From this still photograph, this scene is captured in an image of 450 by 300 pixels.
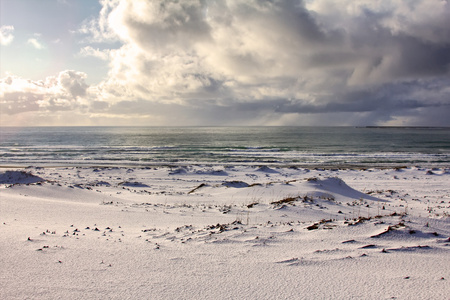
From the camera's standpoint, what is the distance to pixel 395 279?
3678 millimetres

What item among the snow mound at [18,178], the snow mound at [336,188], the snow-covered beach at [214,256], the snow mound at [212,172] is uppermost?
the snow-covered beach at [214,256]

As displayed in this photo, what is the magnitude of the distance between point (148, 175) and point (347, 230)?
22.4m

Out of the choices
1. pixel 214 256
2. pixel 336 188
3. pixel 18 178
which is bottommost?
pixel 18 178

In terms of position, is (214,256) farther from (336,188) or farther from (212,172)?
(212,172)

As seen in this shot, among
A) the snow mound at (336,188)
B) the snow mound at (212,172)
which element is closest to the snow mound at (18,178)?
the snow mound at (212,172)

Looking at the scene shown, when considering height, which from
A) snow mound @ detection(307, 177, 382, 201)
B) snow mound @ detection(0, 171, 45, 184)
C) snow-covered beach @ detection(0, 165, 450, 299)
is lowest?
snow mound @ detection(0, 171, 45, 184)

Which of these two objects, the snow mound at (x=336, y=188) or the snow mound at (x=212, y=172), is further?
the snow mound at (x=212, y=172)

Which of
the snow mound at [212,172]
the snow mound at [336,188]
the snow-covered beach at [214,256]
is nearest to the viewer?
the snow-covered beach at [214,256]

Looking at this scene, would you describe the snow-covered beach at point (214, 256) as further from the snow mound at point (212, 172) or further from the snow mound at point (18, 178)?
the snow mound at point (212, 172)

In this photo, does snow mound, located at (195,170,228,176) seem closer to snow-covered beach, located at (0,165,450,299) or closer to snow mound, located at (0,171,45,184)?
snow mound, located at (0,171,45,184)

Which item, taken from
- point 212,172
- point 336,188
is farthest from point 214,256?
point 212,172

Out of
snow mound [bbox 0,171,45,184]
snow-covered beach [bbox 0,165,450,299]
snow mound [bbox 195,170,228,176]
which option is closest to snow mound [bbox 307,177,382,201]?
snow-covered beach [bbox 0,165,450,299]

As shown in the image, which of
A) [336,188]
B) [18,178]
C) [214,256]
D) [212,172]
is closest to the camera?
[214,256]

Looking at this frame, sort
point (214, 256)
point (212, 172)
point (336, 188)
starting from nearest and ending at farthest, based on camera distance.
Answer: point (214, 256), point (336, 188), point (212, 172)
